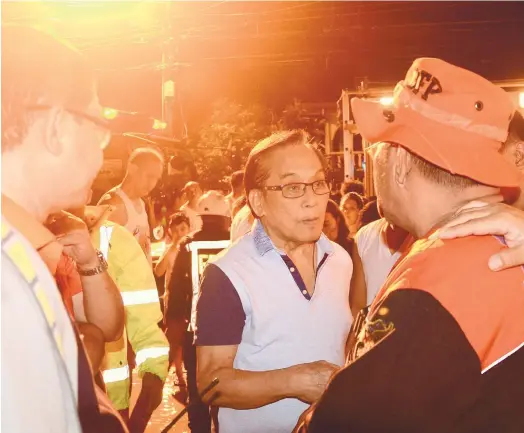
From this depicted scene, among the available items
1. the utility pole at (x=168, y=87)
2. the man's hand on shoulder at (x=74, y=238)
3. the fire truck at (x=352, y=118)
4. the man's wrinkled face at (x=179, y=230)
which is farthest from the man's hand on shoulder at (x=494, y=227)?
the utility pole at (x=168, y=87)

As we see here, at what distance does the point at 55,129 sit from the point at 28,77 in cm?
12

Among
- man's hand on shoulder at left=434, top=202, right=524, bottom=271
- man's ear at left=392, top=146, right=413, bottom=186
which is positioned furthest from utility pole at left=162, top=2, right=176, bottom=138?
man's hand on shoulder at left=434, top=202, right=524, bottom=271

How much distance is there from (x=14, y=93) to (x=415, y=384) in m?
1.12

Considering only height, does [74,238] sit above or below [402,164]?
below

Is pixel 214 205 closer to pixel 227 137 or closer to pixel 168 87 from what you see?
pixel 168 87

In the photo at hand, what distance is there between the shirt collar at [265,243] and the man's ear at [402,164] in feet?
2.82

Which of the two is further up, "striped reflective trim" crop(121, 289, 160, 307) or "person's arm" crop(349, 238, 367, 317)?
"striped reflective trim" crop(121, 289, 160, 307)

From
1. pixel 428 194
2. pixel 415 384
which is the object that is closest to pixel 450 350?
pixel 415 384

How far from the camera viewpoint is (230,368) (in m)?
2.49

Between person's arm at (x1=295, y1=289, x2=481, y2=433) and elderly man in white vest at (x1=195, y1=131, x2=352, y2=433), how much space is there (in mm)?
822

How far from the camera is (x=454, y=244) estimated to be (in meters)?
1.65

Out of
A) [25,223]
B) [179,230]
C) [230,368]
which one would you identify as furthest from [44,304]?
[179,230]

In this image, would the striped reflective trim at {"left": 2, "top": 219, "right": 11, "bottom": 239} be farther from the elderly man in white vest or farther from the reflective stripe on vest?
the reflective stripe on vest

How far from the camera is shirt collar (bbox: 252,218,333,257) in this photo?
2676mm
